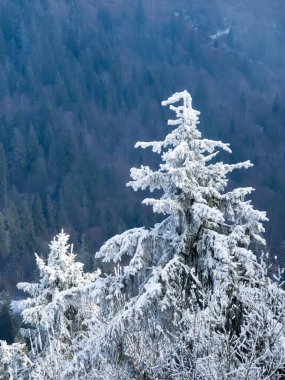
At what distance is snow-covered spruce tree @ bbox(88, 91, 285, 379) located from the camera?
8703mm

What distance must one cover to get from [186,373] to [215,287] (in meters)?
2.31

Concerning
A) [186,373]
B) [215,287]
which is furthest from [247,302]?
[186,373]

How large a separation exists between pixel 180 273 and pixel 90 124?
154605mm

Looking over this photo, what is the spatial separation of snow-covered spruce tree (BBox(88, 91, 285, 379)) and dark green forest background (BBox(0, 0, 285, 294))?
Answer: 62.0 metres

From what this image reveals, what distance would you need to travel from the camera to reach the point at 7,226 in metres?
95.6

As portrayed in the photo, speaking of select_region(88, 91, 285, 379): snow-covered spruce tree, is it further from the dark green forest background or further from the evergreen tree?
the dark green forest background

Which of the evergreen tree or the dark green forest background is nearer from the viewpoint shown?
the evergreen tree

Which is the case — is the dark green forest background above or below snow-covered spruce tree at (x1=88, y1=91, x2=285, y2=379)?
above

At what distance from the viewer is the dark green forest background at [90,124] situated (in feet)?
345

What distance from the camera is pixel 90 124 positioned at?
162500 mm

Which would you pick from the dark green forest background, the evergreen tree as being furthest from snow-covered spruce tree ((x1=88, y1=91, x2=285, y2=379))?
the dark green forest background

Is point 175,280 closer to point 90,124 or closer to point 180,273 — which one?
point 180,273

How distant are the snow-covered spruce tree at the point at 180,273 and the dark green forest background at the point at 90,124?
62050 mm

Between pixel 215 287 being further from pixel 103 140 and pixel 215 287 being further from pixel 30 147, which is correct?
pixel 103 140
